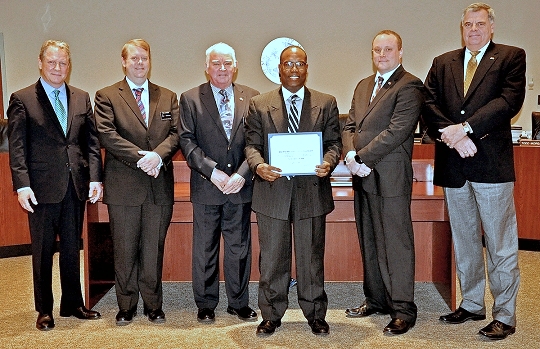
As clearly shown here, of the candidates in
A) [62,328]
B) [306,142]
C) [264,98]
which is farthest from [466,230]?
[62,328]

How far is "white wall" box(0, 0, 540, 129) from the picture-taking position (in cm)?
862

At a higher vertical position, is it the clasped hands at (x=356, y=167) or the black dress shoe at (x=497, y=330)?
the clasped hands at (x=356, y=167)

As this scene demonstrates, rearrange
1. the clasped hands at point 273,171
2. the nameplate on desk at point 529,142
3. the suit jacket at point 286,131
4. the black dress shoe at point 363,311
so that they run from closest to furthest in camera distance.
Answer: the clasped hands at point 273,171 → the suit jacket at point 286,131 → the black dress shoe at point 363,311 → the nameplate on desk at point 529,142

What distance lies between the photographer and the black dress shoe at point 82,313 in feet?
12.6

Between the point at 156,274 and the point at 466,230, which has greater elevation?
the point at 466,230

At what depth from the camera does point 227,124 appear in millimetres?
3707

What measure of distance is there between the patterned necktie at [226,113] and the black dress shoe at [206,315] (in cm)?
113

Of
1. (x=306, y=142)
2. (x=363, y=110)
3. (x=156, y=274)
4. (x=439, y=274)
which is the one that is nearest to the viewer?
(x=306, y=142)

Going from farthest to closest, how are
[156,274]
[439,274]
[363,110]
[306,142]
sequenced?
[439,274]
[156,274]
[363,110]
[306,142]

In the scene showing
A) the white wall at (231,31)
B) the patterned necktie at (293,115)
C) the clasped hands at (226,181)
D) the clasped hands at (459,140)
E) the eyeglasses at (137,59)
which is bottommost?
the clasped hands at (226,181)

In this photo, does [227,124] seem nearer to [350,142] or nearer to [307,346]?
[350,142]

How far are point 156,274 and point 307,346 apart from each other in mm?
1098

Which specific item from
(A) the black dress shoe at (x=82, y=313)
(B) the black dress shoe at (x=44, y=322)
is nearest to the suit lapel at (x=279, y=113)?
(A) the black dress shoe at (x=82, y=313)

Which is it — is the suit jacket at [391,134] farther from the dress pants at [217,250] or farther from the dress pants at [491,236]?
the dress pants at [217,250]
